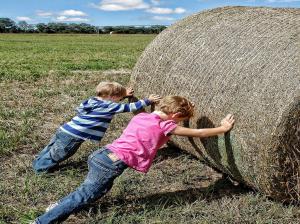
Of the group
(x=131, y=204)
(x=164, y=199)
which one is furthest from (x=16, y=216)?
(x=164, y=199)

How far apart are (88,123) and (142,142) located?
1.23 meters

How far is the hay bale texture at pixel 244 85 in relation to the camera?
4.49 metres

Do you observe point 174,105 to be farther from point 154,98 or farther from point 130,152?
point 154,98

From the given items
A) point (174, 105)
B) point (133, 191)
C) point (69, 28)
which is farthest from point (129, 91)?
point (69, 28)

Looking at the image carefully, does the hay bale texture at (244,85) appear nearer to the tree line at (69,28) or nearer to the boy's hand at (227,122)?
the boy's hand at (227,122)

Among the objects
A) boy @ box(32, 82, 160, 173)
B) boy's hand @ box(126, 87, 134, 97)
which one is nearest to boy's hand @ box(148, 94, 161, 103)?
boy @ box(32, 82, 160, 173)

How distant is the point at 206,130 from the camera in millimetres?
4867

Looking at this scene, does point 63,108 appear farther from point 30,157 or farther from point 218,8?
point 218,8

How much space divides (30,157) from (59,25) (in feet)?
263

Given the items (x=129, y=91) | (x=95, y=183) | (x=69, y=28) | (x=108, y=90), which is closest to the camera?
(x=95, y=183)

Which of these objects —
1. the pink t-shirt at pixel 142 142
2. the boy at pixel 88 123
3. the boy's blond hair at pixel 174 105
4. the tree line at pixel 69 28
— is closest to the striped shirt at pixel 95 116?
the boy at pixel 88 123

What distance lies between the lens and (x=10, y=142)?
6797 mm

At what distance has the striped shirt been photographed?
18.6 ft

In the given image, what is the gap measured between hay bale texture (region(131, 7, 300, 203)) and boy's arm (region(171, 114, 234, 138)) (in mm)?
70
